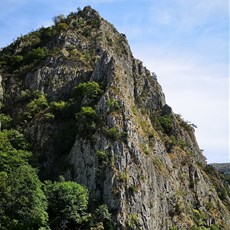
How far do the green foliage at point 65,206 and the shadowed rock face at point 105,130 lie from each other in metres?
3.77

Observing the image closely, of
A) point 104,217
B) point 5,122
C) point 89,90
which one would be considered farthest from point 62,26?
point 104,217

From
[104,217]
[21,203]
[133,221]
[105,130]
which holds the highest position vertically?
[105,130]

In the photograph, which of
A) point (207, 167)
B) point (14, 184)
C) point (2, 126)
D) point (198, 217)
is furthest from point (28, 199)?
Result: point (207, 167)

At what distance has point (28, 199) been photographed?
54.7 metres

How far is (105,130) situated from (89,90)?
10.0 meters

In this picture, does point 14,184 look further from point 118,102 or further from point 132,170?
point 118,102

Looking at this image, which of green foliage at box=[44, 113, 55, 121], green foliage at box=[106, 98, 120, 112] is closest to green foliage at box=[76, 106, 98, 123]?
green foliage at box=[106, 98, 120, 112]

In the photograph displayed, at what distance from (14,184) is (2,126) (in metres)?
21.4

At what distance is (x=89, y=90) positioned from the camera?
252ft

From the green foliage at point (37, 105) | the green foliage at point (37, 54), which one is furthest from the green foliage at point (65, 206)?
the green foliage at point (37, 54)

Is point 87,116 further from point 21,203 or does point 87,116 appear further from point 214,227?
point 214,227

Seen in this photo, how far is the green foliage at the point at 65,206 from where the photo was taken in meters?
58.7

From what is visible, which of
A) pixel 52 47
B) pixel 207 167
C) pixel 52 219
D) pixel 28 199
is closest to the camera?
pixel 28 199

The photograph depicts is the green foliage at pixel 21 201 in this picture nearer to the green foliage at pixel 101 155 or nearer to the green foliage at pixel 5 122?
the green foliage at pixel 101 155
